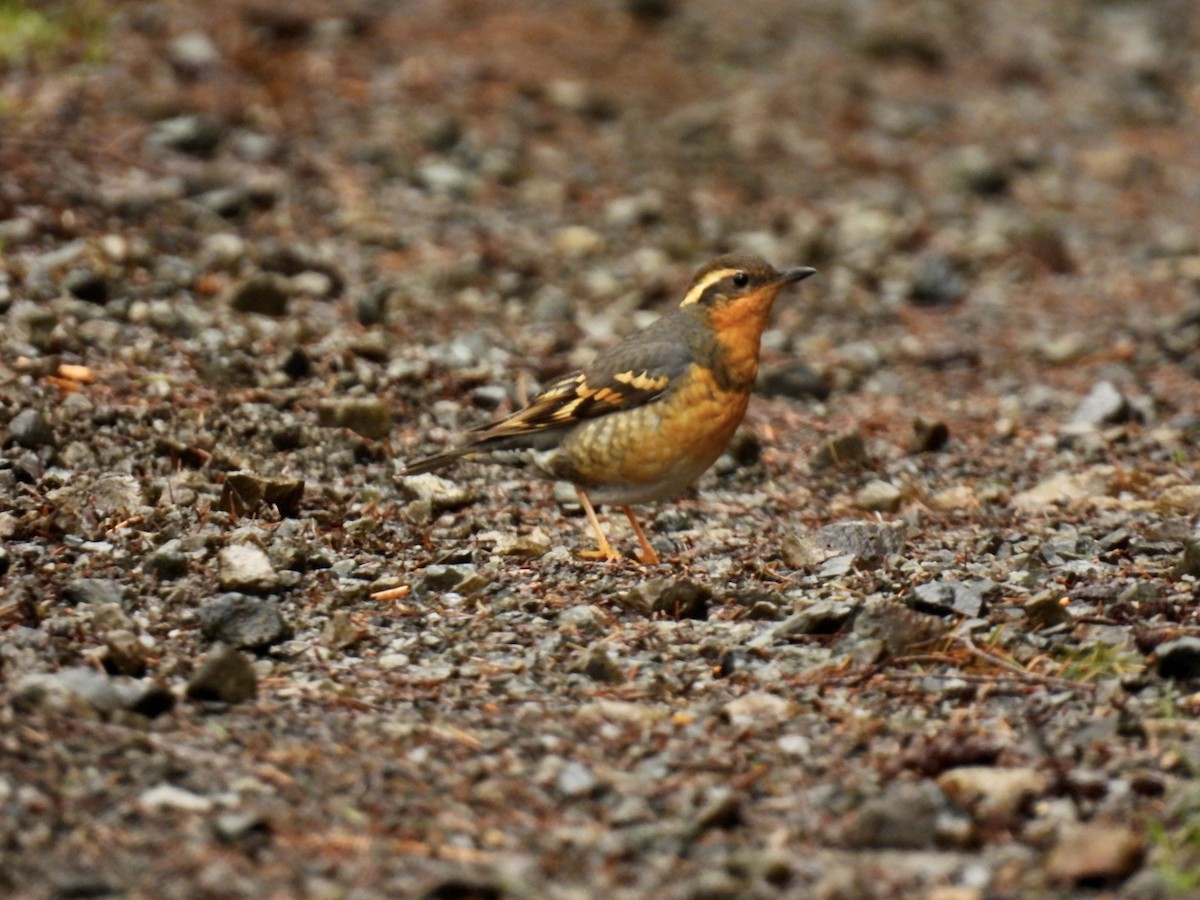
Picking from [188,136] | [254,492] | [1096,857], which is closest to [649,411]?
[254,492]

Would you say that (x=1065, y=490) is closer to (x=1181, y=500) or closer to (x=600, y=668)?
(x=1181, y=500)

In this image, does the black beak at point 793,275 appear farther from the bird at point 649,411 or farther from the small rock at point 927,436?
the small rock at point 927,436

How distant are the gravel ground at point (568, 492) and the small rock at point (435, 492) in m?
0.03

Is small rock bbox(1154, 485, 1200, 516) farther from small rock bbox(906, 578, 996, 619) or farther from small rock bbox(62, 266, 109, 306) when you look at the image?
small rock bbox(62, 266, 109, 306)

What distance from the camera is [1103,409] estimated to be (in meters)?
8.90

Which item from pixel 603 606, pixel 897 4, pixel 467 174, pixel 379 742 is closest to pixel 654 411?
pixel 603 606

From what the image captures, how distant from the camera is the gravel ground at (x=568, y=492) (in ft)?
14.6

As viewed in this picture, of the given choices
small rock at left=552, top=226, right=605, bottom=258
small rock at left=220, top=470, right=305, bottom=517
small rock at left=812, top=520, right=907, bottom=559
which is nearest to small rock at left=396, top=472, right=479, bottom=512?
small rock at left=220, top=470, right=305, bottom=517

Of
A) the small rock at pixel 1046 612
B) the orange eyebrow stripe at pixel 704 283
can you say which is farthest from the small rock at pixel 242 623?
the orange eyebrow stripe at pixel 704 283

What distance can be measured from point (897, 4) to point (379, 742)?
12609 mm

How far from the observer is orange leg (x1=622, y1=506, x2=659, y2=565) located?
272 inches

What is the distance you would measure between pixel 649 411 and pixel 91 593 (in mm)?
2426

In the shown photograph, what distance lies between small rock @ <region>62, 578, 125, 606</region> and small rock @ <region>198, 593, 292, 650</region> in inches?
12.5

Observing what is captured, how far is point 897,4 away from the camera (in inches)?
631
